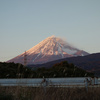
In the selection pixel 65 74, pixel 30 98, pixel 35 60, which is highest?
pixel 35 60

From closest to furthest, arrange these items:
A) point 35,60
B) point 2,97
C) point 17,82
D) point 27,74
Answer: point 2,97 → point 17,82 → point 27,74 → point 35,60

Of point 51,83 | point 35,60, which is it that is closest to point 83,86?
point 51,83

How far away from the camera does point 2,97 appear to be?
6.13 m

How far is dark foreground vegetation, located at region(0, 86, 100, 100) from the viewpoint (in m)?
6.57

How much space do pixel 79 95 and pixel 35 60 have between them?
17891 centimetres

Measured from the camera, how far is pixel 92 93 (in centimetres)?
804

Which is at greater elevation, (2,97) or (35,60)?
(35,60)

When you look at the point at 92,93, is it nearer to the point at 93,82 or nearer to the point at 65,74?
the point at 93,82

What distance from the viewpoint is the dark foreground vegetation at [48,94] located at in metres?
6.57

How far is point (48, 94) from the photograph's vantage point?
761 cm

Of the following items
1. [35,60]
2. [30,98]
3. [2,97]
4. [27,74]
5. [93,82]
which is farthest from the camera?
[35,60]

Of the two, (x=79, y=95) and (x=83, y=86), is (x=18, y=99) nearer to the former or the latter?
(x=79, y=95)

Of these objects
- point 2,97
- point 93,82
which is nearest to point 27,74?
point 93,82

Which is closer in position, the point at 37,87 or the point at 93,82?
the point at 37,87
